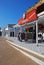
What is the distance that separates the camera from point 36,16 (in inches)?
770

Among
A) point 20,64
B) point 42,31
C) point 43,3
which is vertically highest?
point 43,3

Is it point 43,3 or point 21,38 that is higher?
point 43,3

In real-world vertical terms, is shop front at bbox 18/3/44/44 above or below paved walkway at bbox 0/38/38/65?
above

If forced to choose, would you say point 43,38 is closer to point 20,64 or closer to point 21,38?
point 21,38

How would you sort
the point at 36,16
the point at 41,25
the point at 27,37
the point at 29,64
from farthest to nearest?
the point at 27,37 < the point at 41,25 < the point at 36,16 < the point at 29,64

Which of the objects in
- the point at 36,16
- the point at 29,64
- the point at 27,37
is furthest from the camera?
the point at 27,37

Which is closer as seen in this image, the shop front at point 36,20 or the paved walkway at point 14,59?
the paved walkway at point 14,59

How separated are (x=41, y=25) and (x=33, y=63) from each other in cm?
1714

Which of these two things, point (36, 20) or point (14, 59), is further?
point (36, 20)

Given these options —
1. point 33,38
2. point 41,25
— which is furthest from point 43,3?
point 33,38

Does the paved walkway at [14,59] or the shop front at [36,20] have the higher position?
the shop front at [36,20]

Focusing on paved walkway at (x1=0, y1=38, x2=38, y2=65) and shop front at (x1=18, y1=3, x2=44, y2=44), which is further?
shop front at (x1=18, y1=3, x2=44, y2=44)

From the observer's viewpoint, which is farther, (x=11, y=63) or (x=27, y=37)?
(x=27, y=37)

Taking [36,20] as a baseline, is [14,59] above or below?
below
